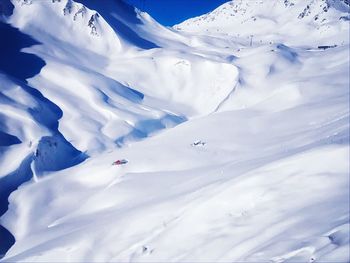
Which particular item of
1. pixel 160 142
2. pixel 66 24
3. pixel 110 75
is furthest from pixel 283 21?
pixel 160 142

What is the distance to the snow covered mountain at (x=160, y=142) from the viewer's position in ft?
36.9

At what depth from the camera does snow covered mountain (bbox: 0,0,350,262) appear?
11258 mm

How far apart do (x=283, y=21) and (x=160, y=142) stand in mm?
93305

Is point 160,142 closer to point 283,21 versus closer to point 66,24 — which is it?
point 66,24

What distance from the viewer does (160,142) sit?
102ft

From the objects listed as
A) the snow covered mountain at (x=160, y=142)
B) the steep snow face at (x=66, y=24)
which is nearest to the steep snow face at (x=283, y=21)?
the snow covered mountain at (x=160, y=142)

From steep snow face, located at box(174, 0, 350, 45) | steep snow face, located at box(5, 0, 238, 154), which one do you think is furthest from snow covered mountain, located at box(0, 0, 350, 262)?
steep snow face, located at box(174, 0, 350, 45)

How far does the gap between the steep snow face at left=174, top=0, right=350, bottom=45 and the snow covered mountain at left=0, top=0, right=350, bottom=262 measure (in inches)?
259

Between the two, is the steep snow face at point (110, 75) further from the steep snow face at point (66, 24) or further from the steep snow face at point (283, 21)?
the steep snow face at point (283, 21)

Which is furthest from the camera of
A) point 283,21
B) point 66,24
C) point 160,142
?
point 283,21

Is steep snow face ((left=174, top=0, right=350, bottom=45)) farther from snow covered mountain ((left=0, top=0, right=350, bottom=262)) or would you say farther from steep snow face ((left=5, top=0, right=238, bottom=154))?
steep snow face ((left=5, top=0, right=238, bottom=154))

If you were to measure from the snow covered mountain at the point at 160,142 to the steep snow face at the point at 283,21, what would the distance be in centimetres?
657

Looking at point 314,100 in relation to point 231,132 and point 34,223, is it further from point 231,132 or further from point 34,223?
point 34,223

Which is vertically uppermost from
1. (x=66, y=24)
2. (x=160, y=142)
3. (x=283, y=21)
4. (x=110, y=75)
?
(x=283, y=21)
